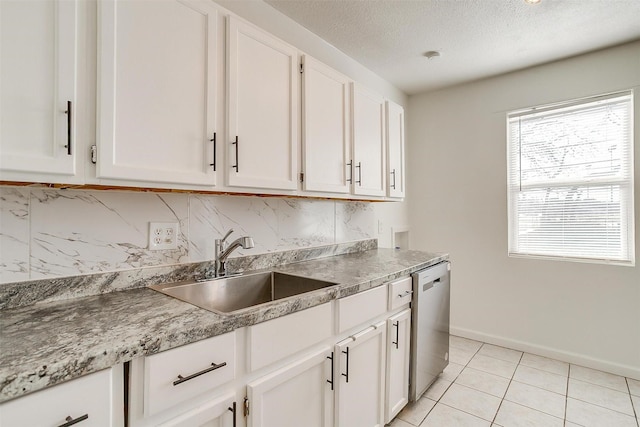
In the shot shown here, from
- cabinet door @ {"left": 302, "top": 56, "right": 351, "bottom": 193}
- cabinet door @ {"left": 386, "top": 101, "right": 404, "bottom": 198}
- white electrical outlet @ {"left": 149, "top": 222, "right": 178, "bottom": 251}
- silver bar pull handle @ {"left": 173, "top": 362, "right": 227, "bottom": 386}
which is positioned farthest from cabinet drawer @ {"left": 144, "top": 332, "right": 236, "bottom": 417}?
cabinet door @ {"left": 386, "top": 101, "right": 404, "bottom": 198}

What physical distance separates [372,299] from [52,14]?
5.19 ft

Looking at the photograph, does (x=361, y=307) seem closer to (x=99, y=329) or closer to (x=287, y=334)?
(x=287, y=334)

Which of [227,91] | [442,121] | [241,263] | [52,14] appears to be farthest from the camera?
[442,121]

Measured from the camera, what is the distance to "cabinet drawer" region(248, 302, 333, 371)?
1.02 meters

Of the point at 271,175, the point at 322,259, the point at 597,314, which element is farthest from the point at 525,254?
the point at 271,175

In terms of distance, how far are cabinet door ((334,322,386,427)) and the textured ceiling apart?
74.6 inches

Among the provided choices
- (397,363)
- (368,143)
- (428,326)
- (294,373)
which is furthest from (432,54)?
(294,373)

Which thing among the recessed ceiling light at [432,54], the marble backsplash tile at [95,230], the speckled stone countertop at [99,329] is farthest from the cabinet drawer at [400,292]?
the recessed ceiling light at [432,54]

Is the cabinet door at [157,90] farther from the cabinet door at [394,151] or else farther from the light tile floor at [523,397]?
the light tile floor at [523,397]

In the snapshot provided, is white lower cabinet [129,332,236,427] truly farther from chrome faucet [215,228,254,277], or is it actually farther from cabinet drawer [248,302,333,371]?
chrome faucet [215,228,254,277]

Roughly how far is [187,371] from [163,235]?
73cm

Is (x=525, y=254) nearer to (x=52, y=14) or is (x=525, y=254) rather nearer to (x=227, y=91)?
(x=227, y=91)

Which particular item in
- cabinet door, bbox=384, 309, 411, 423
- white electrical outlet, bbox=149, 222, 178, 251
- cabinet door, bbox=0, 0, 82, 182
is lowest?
cabinet door, bbox=384, 309, 411, 423

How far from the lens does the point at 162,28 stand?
112 cm
